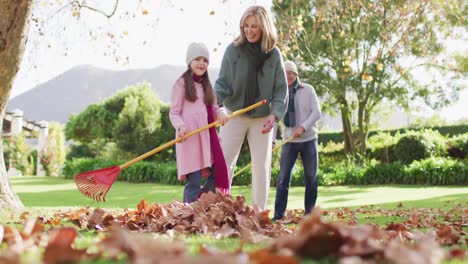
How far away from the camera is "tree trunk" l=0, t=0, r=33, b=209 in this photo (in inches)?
189

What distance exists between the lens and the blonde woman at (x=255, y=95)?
4.64 metres

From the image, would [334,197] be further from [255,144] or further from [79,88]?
[79,88]

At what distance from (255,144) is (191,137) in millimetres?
570

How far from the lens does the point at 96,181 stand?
4.57 metres

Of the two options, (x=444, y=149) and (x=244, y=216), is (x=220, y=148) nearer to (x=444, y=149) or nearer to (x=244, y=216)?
(x=244, y=216)

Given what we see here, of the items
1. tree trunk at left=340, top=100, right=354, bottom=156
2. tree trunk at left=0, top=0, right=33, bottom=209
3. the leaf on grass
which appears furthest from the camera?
tree trunk at left=340, top=100, right=354, bottom=156

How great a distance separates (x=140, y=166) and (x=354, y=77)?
853 centimetres

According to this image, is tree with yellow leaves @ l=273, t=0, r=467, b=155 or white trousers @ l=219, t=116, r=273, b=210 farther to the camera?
tree with yellow leaves @ l=273, t=0, r=467, b=155

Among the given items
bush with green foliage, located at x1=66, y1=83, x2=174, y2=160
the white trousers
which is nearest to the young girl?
the white trousers

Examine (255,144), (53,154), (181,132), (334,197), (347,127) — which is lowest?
(334,197)

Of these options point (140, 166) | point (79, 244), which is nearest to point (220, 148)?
point (79, 244)

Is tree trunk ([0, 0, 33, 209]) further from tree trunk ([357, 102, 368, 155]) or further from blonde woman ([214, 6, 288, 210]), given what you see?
tree trunk ([357, 102, 368, 155])

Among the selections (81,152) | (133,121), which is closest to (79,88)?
(81,152)

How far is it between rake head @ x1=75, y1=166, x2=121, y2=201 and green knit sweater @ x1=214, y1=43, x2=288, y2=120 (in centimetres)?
117
